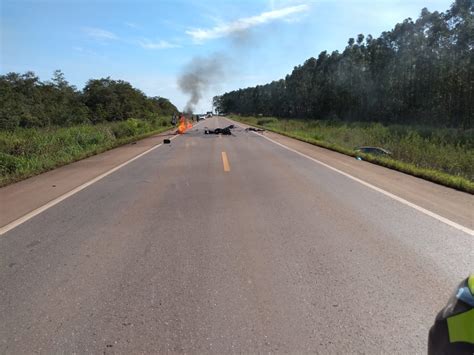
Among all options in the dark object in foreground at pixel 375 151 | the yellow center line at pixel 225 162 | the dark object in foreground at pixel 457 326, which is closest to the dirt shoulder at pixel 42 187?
the yellow center line at pixel 225 162

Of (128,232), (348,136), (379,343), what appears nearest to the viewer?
(379,343)

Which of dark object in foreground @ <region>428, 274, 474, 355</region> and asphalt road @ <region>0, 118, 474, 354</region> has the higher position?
dark object in foreground @ <region>428, 274, 474, 355</region>

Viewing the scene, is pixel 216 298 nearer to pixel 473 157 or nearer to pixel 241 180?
pixel 241 180

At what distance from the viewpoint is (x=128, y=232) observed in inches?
219

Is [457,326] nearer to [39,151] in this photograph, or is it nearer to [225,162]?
[225,162]

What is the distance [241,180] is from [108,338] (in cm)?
704

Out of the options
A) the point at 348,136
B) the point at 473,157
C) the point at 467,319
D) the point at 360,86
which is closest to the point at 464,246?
the point at 467,319

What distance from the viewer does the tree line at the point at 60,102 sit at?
33.4 m

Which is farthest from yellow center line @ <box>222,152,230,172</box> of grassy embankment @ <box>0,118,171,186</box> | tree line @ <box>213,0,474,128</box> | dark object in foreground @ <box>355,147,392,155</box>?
tree line @ <box>213,0,474,128</box>

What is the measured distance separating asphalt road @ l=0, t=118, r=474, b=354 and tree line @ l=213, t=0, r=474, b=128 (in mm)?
42321

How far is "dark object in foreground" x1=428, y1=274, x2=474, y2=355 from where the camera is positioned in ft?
5.08

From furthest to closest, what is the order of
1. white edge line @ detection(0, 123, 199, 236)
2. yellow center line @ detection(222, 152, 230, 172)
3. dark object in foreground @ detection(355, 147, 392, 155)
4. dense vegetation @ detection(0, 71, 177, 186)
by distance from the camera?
dark object in foreground @ detection(355, 147, 392, 155) < dense vegetation @ detection(0, 71, 177, 186) < yellow center line @ detection(222, 152, 230, 172) < white edge line @ detection(0, 123, 199, 236)

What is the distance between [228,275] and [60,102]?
Result: 47.2 metres

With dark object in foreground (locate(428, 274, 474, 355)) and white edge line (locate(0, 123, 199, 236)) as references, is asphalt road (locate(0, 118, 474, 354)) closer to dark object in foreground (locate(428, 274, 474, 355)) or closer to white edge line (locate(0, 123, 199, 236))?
white edge line (locate(0, 123, 199, 236))
